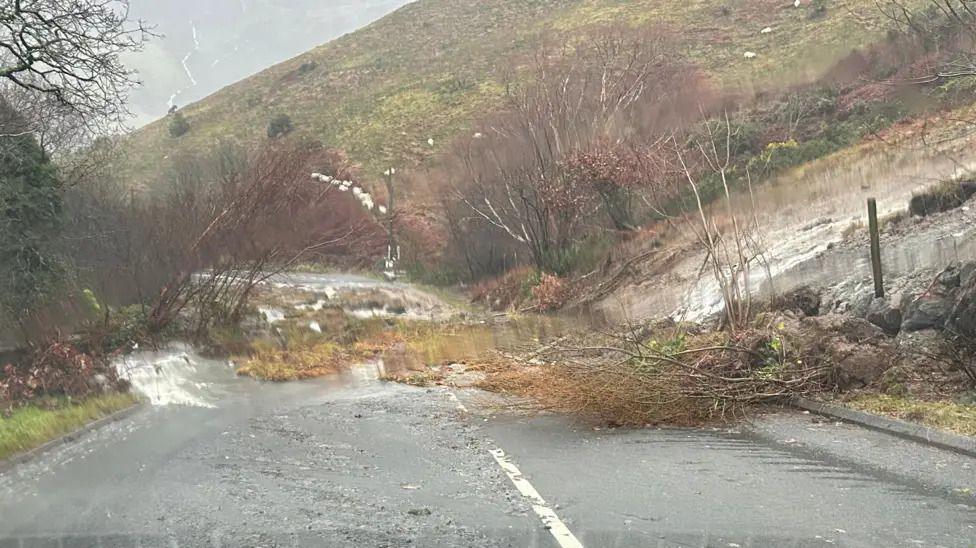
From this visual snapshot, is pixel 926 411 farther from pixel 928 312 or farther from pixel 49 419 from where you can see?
pixel 49 419

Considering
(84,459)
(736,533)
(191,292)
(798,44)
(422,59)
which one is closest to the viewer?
(736,533)

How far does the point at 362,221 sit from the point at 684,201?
11.1 m

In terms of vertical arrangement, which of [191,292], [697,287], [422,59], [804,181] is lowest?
[697,287]

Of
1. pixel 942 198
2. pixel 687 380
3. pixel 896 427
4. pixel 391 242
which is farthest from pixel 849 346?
pixel 391 242

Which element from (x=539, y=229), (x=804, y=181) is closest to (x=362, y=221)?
(x=539, y=229)

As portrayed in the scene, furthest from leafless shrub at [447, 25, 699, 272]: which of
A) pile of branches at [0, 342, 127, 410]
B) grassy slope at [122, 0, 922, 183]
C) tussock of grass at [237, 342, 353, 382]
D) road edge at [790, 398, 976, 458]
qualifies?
road edge at [790, 398, 976, 458]

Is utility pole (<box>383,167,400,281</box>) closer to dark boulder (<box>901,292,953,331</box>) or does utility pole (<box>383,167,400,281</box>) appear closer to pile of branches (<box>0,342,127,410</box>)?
pile of branches (<box>0,342,127,410</box>)

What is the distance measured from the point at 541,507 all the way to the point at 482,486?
869 millimetres

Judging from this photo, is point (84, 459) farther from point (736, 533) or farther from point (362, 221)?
point (362, 221)

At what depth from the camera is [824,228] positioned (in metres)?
19.4

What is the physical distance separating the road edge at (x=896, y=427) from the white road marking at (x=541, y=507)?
3807mm

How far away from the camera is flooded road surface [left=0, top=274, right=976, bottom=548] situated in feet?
17.6

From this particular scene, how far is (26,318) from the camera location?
15.8m

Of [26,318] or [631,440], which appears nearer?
[631,440]
